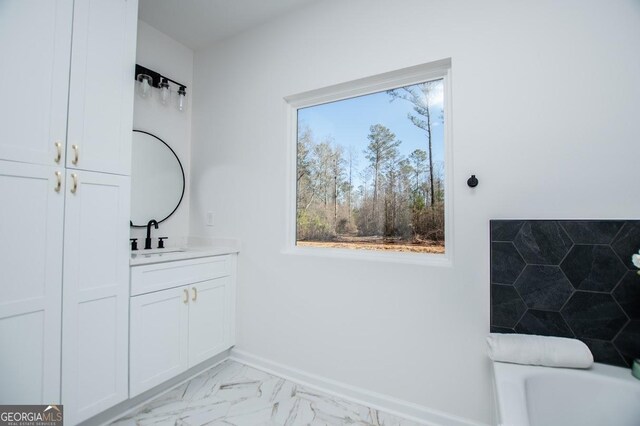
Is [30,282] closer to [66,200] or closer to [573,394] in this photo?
[66,200]

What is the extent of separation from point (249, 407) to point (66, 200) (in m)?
1.59

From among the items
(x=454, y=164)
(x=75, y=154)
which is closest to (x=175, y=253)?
(x=75, y=154)

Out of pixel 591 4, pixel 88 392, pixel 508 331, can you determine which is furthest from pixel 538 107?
pixel 88 392

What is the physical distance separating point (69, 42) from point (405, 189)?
6.74 feet

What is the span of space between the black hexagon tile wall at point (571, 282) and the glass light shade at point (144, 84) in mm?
2639

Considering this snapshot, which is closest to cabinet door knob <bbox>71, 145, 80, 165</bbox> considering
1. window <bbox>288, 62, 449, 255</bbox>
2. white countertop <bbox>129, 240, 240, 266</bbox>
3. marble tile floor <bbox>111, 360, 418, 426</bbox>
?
white countertop <bbox>129, 240, 240, 266</bbox>

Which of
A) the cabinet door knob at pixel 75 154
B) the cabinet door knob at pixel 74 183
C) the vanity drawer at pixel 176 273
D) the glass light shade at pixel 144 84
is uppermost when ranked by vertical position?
the glass light shade at pixel 144 84

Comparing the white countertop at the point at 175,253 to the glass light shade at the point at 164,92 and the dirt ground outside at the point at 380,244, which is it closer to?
the dirt ground outside at the point at 380,244

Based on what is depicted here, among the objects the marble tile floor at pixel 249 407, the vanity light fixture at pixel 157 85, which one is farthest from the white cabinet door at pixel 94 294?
the vanity light fixture at pixel 157 85

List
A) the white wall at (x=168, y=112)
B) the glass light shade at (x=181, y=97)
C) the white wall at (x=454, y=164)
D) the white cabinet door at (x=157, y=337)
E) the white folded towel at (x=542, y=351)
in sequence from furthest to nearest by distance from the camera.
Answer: the glass light shade at (x=181, y=97) < the white wall at (x=168, y=112) < the white cabinet door at (x=157, y=337) < the white wall at (x=454, y=164) < the white folded towel at (x=542, y=351)

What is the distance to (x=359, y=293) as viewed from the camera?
1899 millimetres

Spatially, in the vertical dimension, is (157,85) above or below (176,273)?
above

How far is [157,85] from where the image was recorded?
2385 millimetres

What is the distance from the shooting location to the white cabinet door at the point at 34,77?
1282 millimetres
